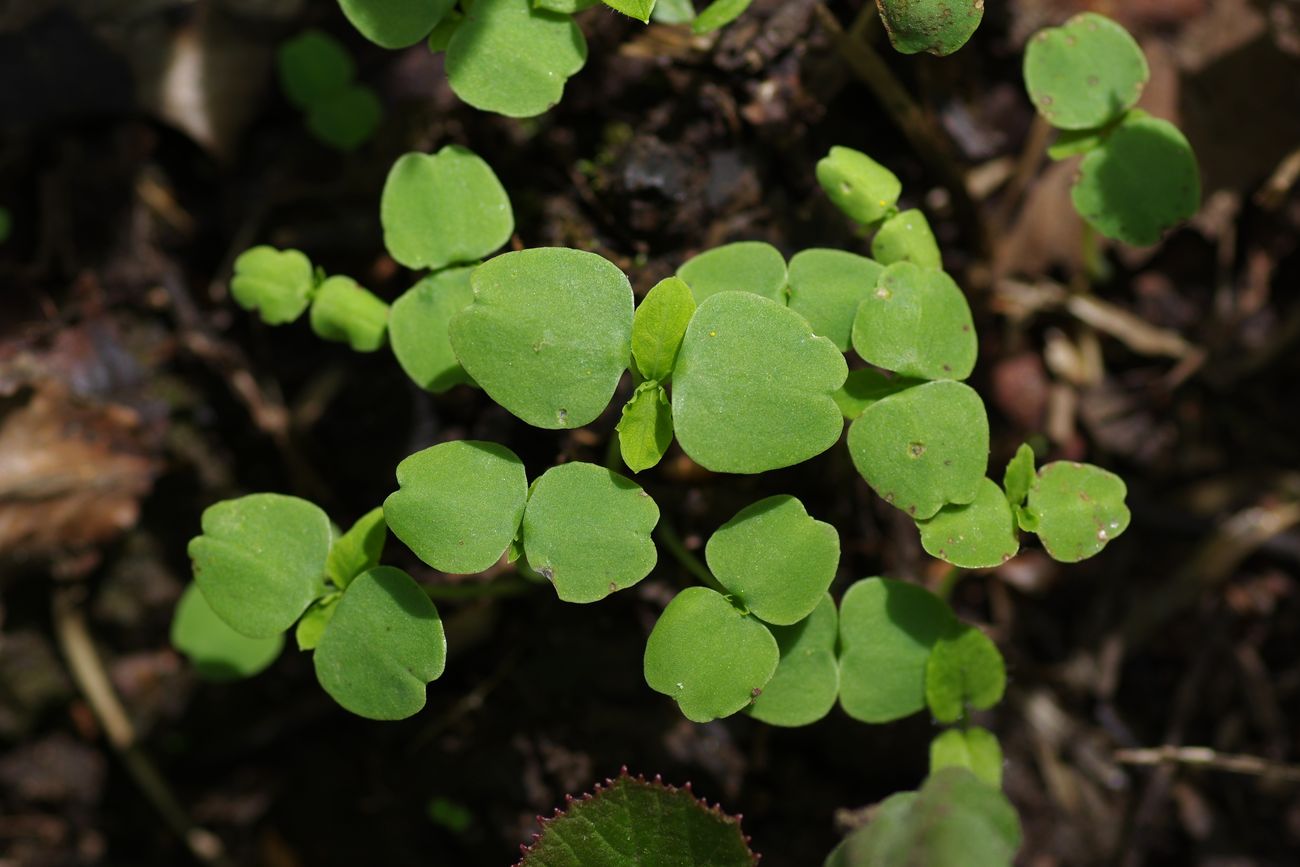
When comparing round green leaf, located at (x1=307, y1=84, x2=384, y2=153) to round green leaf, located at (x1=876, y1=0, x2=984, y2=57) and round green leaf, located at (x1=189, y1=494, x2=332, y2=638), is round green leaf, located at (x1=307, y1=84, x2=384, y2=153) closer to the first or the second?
round green leaf, located at (x1=189, y1=494, x2=332, y2=638)

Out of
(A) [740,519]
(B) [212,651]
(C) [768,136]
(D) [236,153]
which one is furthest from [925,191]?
(B) [212,651]

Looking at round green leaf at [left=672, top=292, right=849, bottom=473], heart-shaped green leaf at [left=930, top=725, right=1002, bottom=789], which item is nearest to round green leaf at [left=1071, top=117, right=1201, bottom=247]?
round green leaf at [left=672, top=292, right=849, bottom=473]

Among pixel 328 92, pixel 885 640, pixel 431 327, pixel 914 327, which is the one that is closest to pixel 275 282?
pixel 431 327

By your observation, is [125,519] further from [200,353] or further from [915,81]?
[915,81]

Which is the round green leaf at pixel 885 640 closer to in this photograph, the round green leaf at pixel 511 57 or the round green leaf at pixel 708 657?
the round green leaf at pixel 708 657

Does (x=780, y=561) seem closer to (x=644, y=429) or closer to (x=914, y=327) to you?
(x=644, y=429)

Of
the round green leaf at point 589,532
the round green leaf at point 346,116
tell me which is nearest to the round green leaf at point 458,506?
the round green leaf at point 589,532

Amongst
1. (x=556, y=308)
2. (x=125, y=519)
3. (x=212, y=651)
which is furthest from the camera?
(x=125, y=519)
